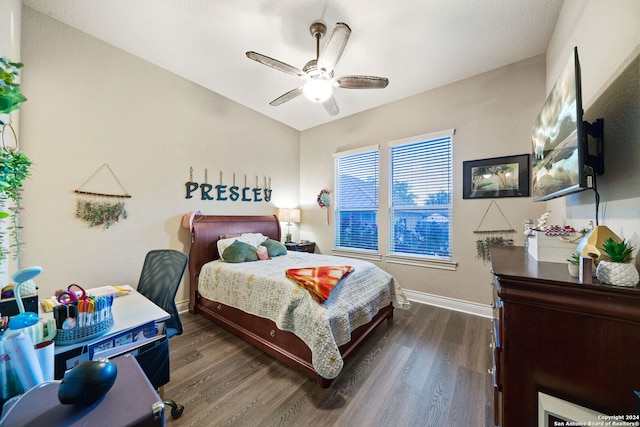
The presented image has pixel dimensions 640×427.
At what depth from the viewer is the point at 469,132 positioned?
297 centimetres

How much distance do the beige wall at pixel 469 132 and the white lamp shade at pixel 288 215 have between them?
5.21 feet

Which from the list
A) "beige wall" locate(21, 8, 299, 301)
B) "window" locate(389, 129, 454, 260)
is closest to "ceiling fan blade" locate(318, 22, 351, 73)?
"window" locate(389, 129, 454, 260)

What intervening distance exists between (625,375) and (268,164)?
4.12 m

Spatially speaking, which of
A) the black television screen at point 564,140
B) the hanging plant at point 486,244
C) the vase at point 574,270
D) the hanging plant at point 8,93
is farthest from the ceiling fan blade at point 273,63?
the hanging plant at point 486,244

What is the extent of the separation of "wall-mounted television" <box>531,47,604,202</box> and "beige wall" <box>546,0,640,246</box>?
0.24 ft

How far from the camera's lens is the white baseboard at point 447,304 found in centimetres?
284

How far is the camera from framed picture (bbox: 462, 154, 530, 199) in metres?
2.64

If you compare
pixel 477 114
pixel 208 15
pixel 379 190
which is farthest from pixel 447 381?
pixel 208 15

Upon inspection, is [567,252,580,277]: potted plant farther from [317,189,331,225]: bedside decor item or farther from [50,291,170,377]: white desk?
[317,189,331,225]: bedside decor item

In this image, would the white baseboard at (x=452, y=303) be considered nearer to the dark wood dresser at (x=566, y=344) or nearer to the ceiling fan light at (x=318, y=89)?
the dark wood dresser at (x=566, y=344)

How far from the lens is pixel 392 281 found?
271 cm

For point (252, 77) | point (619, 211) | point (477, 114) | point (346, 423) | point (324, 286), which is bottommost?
point (346, 423)

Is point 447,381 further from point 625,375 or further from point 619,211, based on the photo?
point 619,211

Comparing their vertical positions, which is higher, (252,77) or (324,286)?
(252,77)
